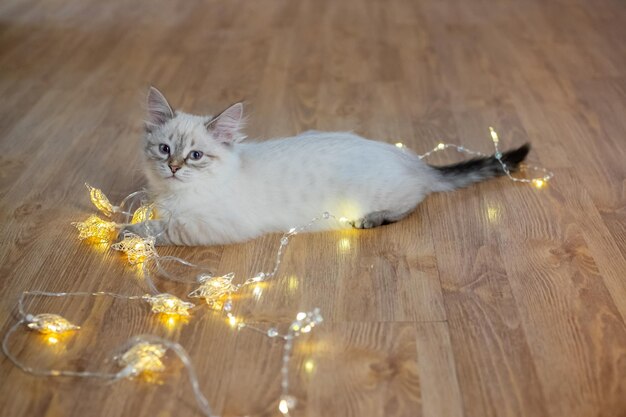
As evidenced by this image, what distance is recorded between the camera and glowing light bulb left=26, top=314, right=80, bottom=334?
157cm

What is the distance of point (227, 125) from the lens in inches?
74.9

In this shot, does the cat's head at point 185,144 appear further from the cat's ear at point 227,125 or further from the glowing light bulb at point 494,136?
the glowing light bulb at point 494,136

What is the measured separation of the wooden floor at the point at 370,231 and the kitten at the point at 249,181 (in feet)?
0.21

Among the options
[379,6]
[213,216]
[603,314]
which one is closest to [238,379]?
[213,216]

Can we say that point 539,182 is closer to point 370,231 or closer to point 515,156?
point 515,156

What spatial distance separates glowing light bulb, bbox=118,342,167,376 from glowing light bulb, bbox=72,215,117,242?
21.7 inches

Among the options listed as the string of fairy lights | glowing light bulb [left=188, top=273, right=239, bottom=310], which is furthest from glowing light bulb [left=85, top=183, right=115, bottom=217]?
glowing light bulb [left=188, top=273, right=239, bottom=310]

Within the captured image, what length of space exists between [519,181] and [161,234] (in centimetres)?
112

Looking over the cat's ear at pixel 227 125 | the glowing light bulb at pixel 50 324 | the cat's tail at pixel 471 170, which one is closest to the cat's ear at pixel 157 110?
the cat's ear at pixel 227 125

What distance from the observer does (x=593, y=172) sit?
2205mm

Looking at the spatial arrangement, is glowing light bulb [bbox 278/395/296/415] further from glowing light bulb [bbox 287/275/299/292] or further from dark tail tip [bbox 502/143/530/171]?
dark tail tip [bbox 502/143/530/171]

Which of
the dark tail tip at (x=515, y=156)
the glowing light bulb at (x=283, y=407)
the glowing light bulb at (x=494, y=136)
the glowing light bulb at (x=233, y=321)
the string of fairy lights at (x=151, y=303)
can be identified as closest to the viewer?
the glowing light bulb at (x=283, y=407)

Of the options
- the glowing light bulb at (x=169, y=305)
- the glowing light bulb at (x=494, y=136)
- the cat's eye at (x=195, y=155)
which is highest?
the cat's eye at (x=195, y=155)

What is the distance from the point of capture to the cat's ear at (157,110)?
191 cm
